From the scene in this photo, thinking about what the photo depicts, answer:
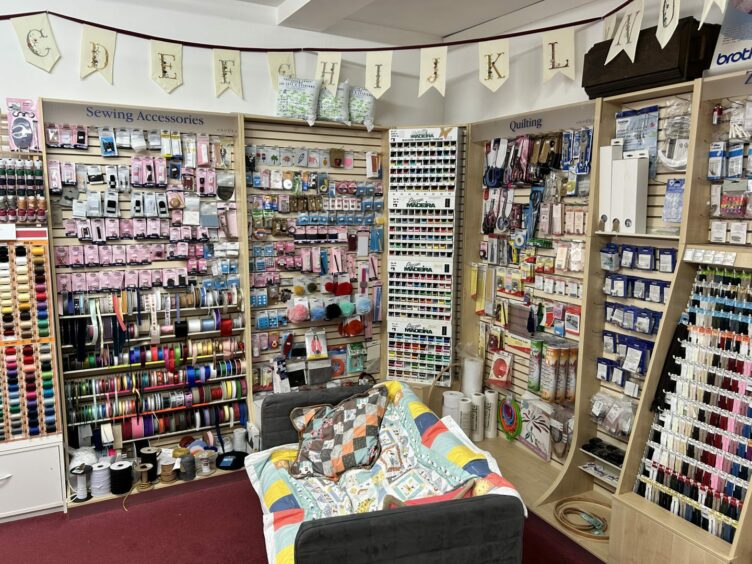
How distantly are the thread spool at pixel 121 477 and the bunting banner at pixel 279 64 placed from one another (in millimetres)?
3127

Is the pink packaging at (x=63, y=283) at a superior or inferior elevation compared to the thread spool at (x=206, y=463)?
superior

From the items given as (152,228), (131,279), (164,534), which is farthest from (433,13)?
(164,534)

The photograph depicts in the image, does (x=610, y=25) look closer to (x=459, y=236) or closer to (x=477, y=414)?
(x=459, y=236)

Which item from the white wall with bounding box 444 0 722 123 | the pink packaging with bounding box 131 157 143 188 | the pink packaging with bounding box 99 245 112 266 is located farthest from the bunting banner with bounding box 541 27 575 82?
the pink packaging with bounding box 99 245 112 266

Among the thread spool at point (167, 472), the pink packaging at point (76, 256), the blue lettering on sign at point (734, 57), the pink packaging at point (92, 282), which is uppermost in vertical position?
the blue lettering on sign at point (734, 57)

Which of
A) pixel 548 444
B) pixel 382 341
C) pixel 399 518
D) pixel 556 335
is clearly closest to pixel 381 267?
pixel 382 341

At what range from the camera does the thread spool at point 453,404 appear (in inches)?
187

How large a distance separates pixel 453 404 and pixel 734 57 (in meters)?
3.12

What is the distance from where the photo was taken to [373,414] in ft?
11.4

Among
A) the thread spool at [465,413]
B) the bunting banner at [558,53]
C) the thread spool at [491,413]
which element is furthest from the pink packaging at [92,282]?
the bunting banner at [558,53]

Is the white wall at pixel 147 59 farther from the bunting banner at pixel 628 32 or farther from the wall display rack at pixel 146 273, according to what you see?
the bunting banner at pixel 628 32

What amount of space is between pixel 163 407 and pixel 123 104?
233 centimetres

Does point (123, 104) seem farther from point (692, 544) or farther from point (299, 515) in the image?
point (692, 544)

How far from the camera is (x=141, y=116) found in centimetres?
415
